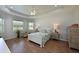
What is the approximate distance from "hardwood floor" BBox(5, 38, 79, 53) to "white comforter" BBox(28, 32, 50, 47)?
0.22 ft

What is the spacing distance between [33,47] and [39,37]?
211 millimetres

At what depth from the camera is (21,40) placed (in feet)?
5.48


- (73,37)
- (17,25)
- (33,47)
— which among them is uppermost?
(17,25)

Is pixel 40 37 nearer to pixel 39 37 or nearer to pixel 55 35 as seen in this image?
pixel 39 37

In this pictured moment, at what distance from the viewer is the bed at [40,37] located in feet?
5.40

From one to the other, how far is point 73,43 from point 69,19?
448mm

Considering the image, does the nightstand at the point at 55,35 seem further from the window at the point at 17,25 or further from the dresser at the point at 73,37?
the window at the point at 17,25

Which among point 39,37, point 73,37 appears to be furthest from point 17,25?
point 73,37

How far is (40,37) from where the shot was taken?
1642 mm

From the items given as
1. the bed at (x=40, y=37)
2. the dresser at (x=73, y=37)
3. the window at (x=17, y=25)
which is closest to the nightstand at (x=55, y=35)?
the bed at (x=40, y=37)

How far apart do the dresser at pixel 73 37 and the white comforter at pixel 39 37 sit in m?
0.41
